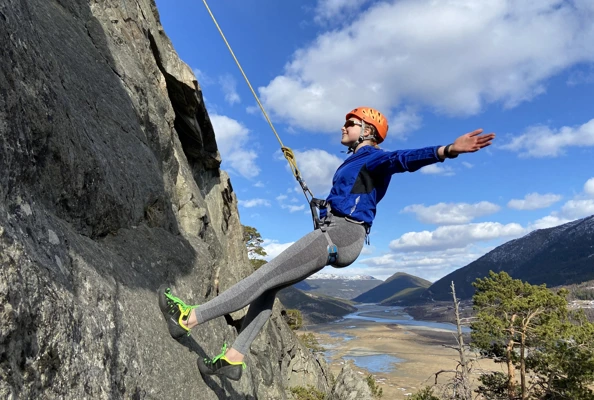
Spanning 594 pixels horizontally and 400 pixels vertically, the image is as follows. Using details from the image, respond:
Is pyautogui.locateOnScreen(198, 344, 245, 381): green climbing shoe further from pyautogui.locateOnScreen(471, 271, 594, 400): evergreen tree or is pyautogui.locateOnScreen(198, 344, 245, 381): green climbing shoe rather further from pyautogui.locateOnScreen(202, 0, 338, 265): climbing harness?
pyautogui.locateOnScreen(471, 271, 594, 400): evergreen tree

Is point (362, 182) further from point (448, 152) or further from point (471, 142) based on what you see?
point (471, 142)

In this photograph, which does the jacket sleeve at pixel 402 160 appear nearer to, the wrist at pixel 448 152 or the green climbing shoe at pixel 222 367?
the wrist at pixel 448 152

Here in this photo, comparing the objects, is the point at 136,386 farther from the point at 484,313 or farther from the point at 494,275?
the point at 494,275

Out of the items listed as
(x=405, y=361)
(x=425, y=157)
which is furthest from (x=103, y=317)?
(x=405, y=361)

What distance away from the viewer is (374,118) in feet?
16.1

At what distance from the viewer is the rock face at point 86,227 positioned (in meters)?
2.50

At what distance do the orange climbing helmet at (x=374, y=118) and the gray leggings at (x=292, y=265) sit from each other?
1.29 m

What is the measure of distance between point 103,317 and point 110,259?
3.16 ft

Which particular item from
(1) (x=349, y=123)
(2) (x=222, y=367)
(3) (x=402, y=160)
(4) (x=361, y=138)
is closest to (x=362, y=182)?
(3) (x=402, y=160)

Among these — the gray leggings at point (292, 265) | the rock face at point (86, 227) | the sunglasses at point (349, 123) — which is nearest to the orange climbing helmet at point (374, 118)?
the sunglasses at point (349, 123)

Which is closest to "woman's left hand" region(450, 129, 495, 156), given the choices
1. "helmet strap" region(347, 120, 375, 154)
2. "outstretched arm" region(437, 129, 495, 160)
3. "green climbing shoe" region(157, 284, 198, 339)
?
"outstretched arm" region(437, 129, 495, 160)

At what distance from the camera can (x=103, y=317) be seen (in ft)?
10.7

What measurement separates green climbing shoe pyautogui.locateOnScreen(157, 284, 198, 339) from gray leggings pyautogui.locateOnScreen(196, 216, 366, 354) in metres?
0.21

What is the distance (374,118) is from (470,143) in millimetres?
1630
